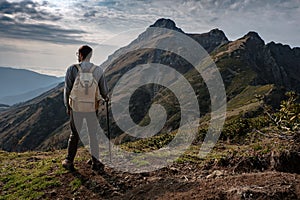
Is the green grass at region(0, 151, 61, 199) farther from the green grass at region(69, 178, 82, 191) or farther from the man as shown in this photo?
the man

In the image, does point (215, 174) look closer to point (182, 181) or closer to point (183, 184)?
point (182, 181)

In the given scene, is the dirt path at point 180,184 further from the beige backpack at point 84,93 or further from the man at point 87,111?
the beige backpack at point 84,93

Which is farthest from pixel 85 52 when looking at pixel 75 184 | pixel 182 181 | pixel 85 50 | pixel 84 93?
pixel 182 181

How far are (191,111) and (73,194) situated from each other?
11334 centimetres

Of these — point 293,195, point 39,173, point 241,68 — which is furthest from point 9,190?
point 241,68

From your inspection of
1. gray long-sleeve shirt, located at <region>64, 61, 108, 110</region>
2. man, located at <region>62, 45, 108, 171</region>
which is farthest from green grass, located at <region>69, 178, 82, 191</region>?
gray long-sleeve shirt, located at <region>64, 61, 108, 110</region>

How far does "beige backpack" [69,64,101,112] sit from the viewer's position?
30.6 feet

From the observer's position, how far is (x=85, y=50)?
9.48 meters

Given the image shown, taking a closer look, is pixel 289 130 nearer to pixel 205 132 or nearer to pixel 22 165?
pixel 205 132

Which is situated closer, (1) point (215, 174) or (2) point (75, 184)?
(1) point (215, 174)

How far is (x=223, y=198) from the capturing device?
717cm

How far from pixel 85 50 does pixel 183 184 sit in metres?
4.66

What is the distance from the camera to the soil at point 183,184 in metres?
7.18

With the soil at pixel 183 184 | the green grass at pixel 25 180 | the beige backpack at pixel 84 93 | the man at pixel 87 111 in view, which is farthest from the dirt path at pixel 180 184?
the beige backpack at pixel 84 93
